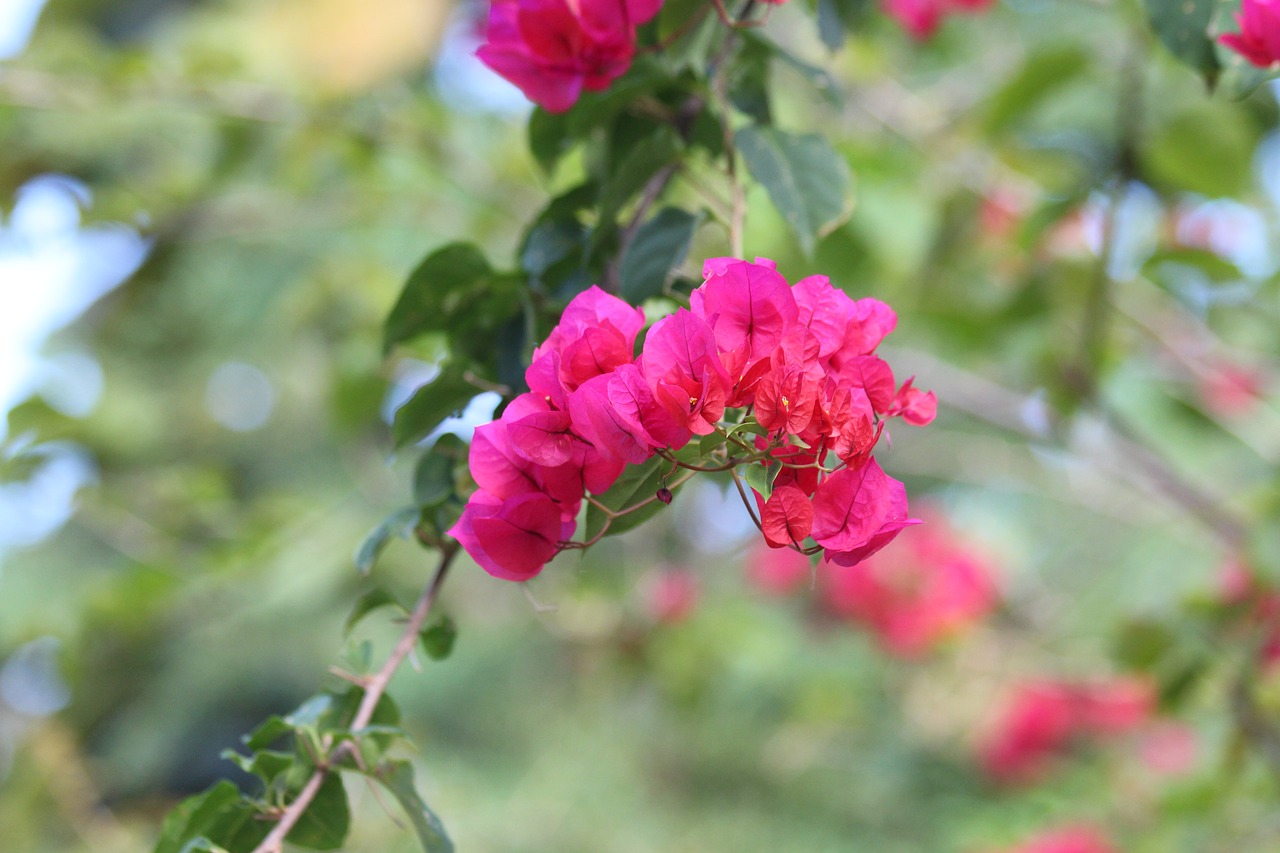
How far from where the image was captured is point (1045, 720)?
6.64ft

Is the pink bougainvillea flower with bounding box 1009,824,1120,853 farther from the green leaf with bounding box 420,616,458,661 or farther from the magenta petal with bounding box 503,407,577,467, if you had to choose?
the magenta petal with bounding box 503,407,577,467

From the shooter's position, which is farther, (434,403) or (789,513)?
(434,403)

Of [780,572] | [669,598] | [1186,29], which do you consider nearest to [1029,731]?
[780,572]

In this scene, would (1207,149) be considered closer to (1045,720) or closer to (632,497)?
(632,497)

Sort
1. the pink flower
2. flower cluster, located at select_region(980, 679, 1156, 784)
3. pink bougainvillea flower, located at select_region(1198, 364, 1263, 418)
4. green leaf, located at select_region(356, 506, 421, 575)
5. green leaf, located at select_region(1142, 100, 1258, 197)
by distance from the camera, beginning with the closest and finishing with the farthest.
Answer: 1. green leaf, located at select_region(356, 506, 421, 575)
2. green leaf, located at select_region(1142, 100, 1258, 197)
3. pink bougainvillea flower, located at select_region(1198, 364, 1263, 418)
4. the pink flower
5. flower cluster, located at select_region(980, 679, 1156, 784)

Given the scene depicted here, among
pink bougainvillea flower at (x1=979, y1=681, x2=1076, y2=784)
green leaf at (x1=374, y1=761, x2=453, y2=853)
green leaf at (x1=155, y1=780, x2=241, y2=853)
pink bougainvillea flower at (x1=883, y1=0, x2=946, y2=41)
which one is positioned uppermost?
pink bougainvillea flower at (x1=883, y1=0, x2=946, y2=41)

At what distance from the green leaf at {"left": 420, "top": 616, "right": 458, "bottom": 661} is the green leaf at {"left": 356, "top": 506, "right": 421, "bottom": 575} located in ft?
0.13

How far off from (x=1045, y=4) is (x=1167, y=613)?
0.94 metres

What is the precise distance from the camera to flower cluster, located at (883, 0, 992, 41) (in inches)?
46.2

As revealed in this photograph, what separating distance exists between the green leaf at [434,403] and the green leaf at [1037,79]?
693 millimetres

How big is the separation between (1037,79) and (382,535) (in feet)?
2.51

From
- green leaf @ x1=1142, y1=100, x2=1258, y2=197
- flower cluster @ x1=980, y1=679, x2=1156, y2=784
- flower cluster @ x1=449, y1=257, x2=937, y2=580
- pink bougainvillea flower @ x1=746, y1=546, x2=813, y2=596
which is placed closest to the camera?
flower cluster @ x1=449, y1=257, x2=937, y2=580

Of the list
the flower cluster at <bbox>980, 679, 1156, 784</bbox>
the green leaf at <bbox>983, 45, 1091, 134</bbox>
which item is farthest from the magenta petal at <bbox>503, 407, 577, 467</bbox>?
the flower cluster at <bbox>980, 679, 1156, 784</bbox>

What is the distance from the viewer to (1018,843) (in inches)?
65.6
